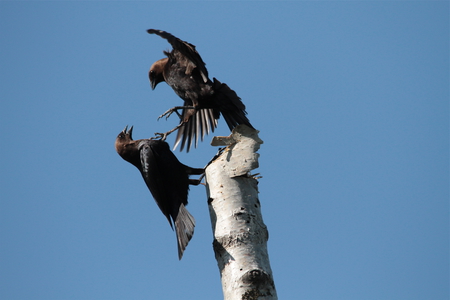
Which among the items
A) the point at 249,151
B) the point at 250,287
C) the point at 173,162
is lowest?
the point at 250,287

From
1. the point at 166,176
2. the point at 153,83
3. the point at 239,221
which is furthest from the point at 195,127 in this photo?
the point at 239,221

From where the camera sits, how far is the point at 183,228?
3340 mm

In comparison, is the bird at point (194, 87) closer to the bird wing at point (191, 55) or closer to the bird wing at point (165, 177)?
the bird wing at point (191, 55)

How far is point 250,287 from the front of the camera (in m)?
2.42

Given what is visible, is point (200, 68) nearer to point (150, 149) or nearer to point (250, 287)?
point (150, 149)

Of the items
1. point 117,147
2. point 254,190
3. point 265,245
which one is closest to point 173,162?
point 117,147

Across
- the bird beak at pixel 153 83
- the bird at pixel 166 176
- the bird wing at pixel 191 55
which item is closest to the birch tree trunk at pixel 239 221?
the bird at pixel 166 176

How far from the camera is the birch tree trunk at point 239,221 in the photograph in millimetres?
2443

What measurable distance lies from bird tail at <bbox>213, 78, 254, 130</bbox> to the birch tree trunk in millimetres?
1640

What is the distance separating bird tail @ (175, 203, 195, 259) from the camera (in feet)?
10.6

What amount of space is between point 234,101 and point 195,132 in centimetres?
104

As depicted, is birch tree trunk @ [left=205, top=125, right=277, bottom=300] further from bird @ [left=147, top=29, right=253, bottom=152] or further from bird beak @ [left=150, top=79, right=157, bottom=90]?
bird beak @ [left=150, top=79, right=157, bottom=90]

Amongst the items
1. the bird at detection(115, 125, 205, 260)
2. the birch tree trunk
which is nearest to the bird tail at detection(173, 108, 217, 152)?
the bird at detection(115, 125, 205, 260)

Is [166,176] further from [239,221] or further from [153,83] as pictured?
[153,83]
